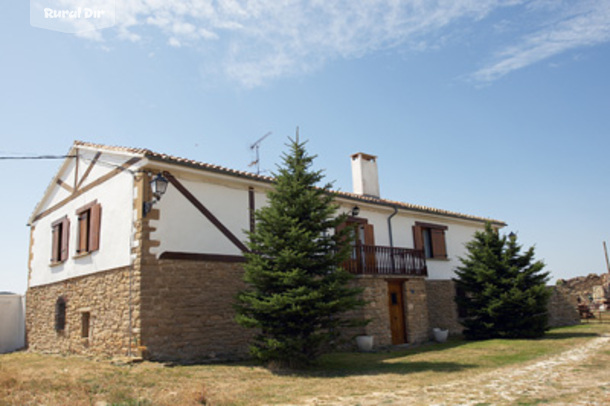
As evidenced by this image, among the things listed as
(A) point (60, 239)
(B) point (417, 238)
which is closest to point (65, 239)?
(A) point (60, 239)

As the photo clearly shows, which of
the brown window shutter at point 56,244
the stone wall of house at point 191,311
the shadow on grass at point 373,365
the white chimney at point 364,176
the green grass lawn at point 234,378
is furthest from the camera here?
the white chimney at point 364,176

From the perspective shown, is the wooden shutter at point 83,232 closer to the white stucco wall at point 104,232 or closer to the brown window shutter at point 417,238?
the white stucco wall at point 104,232

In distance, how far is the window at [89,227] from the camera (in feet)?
41.2

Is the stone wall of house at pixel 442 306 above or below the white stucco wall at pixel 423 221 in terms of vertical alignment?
below

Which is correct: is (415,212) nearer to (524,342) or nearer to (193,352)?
(524,342)

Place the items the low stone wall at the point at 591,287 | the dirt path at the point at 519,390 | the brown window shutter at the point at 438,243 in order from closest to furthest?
1. the dirt path at the point at 519,390
2. the brown window shutter at the point at 438,243
3. the low stone wall at the point at 591,287

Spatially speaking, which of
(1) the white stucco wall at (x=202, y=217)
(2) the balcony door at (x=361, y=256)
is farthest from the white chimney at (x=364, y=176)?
(1) the white stucco wall at (x=202, y=217)

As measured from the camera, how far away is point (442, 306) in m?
17.9

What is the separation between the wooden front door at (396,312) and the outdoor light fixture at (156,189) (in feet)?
25.3

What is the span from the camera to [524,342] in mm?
14062

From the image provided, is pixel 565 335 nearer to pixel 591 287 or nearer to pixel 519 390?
pixel 519 390

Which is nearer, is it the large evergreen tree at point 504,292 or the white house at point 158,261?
the white house at point 158,261

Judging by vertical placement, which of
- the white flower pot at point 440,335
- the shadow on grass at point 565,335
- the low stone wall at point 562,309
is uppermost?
the low stone wall at point 562,309

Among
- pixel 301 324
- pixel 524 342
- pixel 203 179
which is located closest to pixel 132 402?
pixel 301 324
